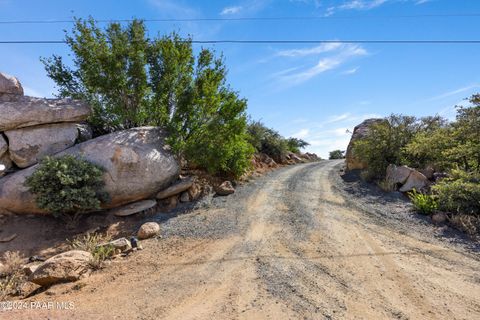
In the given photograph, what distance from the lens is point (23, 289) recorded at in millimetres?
5625

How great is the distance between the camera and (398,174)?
12.0m

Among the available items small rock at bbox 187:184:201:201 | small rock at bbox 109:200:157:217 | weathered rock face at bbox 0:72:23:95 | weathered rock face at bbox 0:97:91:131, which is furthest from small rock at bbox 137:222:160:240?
weathered rock face at bbox 0:72:23:95

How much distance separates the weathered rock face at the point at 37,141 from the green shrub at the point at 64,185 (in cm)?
185

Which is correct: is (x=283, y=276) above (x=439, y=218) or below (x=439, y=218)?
below

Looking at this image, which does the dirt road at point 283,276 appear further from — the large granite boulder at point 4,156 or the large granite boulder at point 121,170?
the large granite boulder at point 4,156

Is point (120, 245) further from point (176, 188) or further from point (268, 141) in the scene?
point (268, 141)

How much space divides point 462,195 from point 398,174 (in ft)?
12.7

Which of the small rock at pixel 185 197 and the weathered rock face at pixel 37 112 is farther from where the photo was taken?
the small rock at pixel 185 197

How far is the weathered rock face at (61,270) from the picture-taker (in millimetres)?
5430

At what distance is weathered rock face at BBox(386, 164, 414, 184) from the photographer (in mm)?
11641

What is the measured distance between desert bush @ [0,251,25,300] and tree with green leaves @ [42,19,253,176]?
565cm

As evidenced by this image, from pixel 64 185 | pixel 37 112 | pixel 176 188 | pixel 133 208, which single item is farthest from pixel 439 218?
pixel 37 112

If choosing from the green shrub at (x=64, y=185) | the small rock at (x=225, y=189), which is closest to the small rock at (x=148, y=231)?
the green shrub at (x=64, y=185)

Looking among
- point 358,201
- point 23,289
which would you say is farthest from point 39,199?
point 358,201
